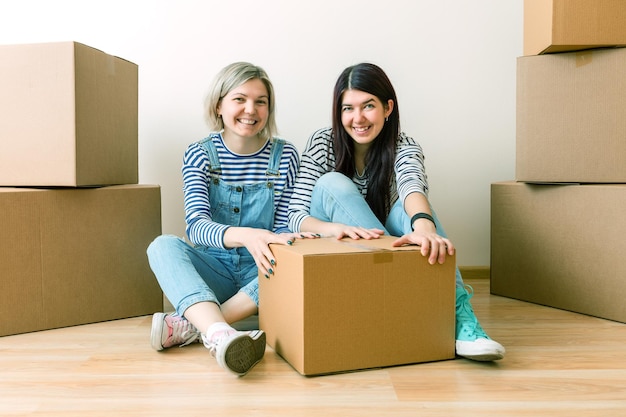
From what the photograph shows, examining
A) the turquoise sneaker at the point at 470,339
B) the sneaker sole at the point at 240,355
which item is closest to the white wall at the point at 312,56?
the turquoise sneaker at the point at 470,339

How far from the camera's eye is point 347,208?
1210 mm

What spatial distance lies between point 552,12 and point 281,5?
2.54ft

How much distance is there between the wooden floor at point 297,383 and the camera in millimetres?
836

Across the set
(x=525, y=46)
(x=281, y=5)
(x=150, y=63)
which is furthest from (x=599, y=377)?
(x=150, y=63)

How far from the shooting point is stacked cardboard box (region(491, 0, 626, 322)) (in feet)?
4.23

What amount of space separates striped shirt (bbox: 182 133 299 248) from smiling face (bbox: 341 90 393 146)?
0.58 ft

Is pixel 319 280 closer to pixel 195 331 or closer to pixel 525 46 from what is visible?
pixel 195 331

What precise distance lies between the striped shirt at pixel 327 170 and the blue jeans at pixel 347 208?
1.7 inches

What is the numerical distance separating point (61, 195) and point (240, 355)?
0.61m

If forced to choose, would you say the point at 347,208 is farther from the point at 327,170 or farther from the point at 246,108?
the point at 246,108

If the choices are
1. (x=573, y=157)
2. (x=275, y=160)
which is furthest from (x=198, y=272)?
(x=573, y=157)

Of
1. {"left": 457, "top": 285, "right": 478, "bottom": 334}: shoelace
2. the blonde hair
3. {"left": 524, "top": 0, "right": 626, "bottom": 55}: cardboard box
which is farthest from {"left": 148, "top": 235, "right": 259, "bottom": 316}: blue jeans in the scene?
{"left": 524, "top": 0, "right": 626, "bottom": 55}: cardboard box

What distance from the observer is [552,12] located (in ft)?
4.19

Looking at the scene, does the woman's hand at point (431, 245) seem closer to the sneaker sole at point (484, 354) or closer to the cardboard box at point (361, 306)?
the cardboard box at point (361, 306)
